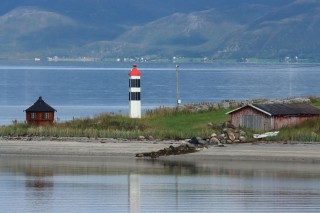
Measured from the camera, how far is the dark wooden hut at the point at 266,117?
142 feet

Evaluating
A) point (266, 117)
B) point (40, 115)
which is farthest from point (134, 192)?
point (40, 115)

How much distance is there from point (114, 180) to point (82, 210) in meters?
6.15

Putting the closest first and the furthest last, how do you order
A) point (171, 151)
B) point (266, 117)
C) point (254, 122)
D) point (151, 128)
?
point (171, 151)
point (266, 117)
point (254, 122)
point (151, 128)

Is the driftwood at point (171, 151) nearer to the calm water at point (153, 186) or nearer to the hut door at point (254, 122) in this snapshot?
the calm water at point (153, 186)

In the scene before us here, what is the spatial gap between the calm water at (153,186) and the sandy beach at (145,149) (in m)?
0.77

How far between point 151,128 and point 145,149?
3.46 meters

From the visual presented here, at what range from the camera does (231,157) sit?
39.2 m

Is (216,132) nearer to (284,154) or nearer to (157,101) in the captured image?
(284,154)

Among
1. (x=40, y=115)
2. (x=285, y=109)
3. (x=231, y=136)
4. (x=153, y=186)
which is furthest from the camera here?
(x=40, y=115)

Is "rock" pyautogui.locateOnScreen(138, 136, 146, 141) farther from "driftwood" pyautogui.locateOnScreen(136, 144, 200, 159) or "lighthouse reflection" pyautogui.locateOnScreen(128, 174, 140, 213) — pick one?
"lighthouse reflection" pyautogui.locateOnScreen(128, 174, 140, 213)

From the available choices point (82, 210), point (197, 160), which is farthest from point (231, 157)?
point (82, 210)

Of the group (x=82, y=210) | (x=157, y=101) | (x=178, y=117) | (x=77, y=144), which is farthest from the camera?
(x=157, y=101)

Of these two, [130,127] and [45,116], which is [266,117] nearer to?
[130,127]

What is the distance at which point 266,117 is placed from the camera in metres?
43.3
